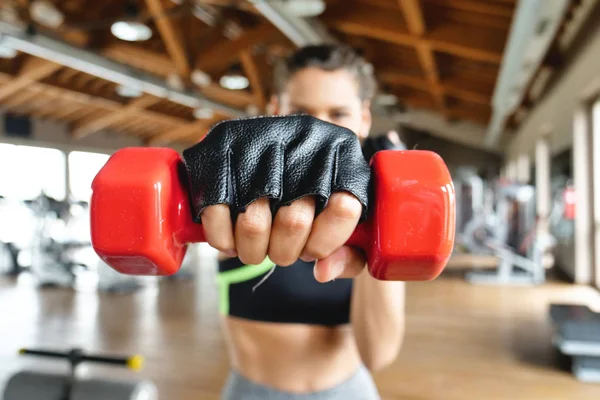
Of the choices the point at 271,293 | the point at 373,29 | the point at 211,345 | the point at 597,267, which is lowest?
the point at 211,345

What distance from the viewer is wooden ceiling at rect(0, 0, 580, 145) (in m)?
5.27

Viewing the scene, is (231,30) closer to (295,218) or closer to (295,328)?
(295,328)

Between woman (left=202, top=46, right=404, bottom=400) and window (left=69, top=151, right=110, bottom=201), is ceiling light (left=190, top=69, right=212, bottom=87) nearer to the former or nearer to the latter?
window (left=69, top=151, right=110, bottom=201)

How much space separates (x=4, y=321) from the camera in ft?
12.5

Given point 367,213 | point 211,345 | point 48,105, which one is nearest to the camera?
point 367,213

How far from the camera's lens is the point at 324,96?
75 centimetres

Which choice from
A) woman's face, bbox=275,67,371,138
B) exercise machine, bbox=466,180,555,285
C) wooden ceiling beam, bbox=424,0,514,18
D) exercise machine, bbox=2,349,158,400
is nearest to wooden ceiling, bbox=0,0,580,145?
wooden ceiling beam, bbox=424,0,514,18

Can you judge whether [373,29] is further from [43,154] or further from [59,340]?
[43,154]

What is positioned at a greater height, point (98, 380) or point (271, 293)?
point (271, 293)

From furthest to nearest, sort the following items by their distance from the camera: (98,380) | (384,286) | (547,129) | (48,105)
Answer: (48,105), (547,129), (98,380), (384,286)

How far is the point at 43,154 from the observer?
1014 cm

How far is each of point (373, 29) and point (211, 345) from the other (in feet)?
13.9

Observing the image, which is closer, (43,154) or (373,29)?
(373,29)

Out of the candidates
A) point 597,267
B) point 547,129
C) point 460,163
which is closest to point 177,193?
point 597,267
